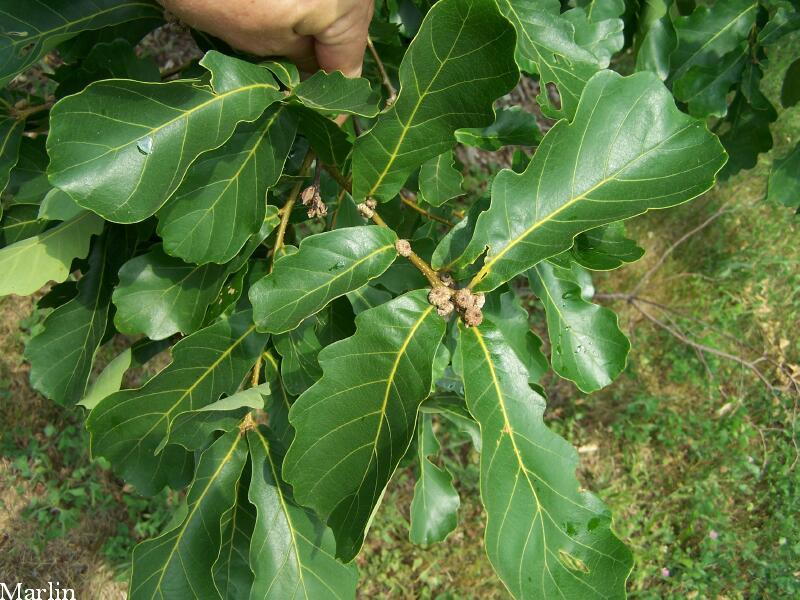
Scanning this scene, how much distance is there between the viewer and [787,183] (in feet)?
7.68

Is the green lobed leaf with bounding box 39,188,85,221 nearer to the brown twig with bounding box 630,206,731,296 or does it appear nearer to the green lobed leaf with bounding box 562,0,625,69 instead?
the green lobed leaf with bounding box 562,0,625,69

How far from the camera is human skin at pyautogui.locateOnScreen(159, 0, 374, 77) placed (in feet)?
3.99

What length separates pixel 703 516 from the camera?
3.83m

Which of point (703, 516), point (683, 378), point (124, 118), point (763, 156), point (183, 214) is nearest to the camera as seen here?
point (124, 118)

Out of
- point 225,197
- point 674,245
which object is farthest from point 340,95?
point 674,245

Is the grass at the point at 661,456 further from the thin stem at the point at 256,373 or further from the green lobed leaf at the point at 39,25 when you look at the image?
the green lobed leaf at the point at 39,25

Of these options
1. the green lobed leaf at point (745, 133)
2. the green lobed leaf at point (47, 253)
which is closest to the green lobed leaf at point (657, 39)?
the green lobed leaf at point (745, 133)

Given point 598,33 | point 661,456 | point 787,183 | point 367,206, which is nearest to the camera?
point 367,206

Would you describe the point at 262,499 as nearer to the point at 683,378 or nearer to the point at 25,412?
the point at 25,412

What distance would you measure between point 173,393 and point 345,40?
0.82 metres

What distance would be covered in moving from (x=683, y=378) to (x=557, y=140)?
335 cm

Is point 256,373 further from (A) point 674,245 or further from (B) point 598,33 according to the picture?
(A) point 674,245

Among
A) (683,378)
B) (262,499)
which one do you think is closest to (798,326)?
(683,378)

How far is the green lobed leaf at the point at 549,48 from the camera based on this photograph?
4.79 ft
